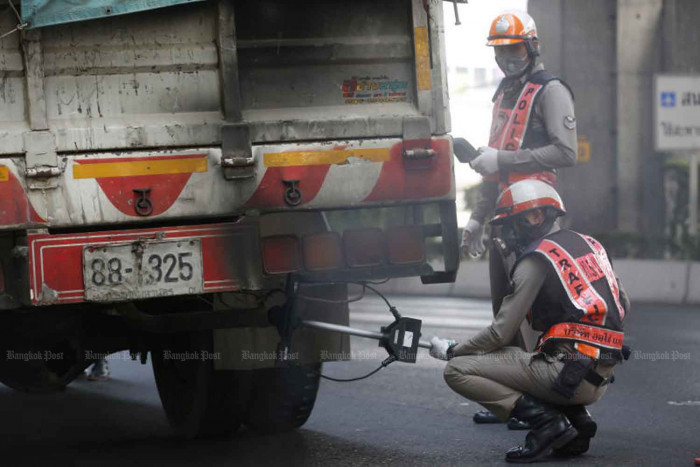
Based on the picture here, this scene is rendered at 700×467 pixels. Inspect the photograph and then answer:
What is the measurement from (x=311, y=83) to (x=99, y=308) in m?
1.27

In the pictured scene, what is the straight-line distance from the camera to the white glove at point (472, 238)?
706cm

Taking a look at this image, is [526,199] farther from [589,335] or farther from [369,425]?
[369,425]

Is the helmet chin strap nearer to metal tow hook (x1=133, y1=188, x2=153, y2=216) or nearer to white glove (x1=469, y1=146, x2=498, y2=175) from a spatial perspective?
white glove (x1=469, y1=146, x2=498, y2=175)

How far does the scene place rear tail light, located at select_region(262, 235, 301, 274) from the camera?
18.5 ft

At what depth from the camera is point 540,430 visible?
5.82 meters

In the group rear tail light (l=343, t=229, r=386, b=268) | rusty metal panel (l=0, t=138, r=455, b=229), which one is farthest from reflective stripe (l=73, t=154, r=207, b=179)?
rear tail light (l=343, t=229, r=386, b=268)

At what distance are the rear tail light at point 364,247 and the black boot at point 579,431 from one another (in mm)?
1030

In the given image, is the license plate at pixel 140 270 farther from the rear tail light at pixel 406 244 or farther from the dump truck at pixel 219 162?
the rear tail light at pixel 406 244

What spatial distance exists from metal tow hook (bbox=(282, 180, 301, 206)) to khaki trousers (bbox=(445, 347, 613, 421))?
0.98 m

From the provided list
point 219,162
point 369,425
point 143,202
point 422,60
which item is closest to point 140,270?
point 143,202

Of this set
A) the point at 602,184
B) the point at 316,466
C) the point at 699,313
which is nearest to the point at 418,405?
the point at 316,466

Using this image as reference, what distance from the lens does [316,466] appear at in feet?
19.8

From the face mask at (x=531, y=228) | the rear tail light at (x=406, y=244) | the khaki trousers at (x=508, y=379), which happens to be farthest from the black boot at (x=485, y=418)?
the rear tail light at (x=406, y=244)

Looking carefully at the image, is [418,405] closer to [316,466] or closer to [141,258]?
[316,466]
